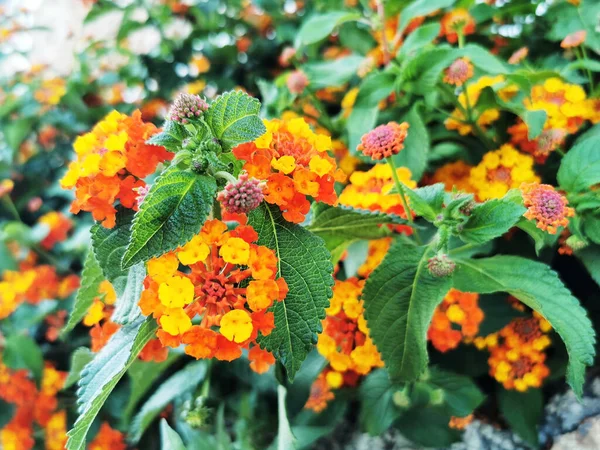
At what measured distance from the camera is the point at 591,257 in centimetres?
74

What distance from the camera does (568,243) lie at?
734mm

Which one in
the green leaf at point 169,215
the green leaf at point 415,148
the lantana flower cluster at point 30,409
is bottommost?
the lantana flower cluster at point 30,409

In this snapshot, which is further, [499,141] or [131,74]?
[131,74]

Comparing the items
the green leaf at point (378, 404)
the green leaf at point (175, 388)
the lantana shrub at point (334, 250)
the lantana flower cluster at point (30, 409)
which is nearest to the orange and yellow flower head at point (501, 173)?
the lantana shrub at point (334, 250)

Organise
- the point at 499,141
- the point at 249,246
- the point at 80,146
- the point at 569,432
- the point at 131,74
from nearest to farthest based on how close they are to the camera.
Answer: the point at 249,246, the point at 80,146, the point at 569,432, the point at 499,141, the point at 131,74

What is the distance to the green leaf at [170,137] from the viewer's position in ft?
1.97

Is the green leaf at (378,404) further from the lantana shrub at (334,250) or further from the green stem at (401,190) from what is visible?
the green stem at (401,190)

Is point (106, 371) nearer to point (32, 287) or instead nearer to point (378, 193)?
point (378, 193)

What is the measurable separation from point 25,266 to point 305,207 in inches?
47.4

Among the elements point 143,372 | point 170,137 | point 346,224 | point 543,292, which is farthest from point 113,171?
point 543,292

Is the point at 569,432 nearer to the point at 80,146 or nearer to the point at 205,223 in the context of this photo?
the point at 205,223

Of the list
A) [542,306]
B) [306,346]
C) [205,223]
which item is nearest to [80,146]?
[205,223]

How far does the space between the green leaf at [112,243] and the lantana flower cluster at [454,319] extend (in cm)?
44

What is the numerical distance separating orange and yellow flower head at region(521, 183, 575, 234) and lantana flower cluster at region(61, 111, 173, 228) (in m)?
0.44
